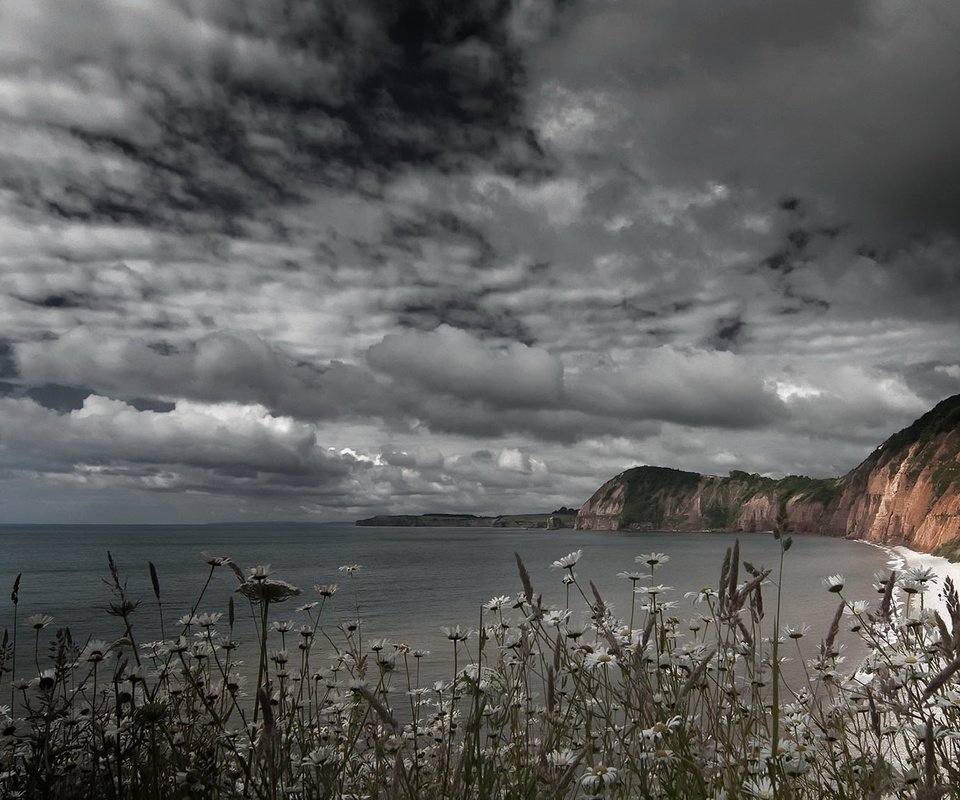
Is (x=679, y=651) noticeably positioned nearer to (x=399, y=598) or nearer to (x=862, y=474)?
(x=399, y=598)

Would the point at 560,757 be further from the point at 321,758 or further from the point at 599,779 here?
the point at 321,758

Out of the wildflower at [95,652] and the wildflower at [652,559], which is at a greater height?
the wildflower at [652,559]

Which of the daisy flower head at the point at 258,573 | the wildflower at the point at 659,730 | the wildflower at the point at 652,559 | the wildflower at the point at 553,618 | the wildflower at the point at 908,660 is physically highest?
the daisy flower head at the point at 258,573

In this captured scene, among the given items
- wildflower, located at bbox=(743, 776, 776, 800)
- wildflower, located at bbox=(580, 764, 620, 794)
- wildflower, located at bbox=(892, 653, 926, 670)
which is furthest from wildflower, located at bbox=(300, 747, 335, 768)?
wildflower, located at bbox=(892, 653, 926, 670)

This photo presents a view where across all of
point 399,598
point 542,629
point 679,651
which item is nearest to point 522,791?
point 542,629

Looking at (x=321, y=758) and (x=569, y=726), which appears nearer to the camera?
(x=321, y=758)

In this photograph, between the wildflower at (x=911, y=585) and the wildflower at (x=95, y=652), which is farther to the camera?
the wildflower at (x=911, y=585)

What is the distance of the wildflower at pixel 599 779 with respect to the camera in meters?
2.97

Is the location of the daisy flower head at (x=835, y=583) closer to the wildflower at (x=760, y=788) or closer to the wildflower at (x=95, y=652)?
the wildflower at (x=760, y=788)

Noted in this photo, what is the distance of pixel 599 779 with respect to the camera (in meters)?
3.06

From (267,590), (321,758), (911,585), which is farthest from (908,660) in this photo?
(267,590)

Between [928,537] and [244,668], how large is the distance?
254ft

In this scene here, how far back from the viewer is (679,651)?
4348 mm

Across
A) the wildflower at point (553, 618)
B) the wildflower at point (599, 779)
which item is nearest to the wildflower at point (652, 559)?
the wildflower at point (553, 618)
